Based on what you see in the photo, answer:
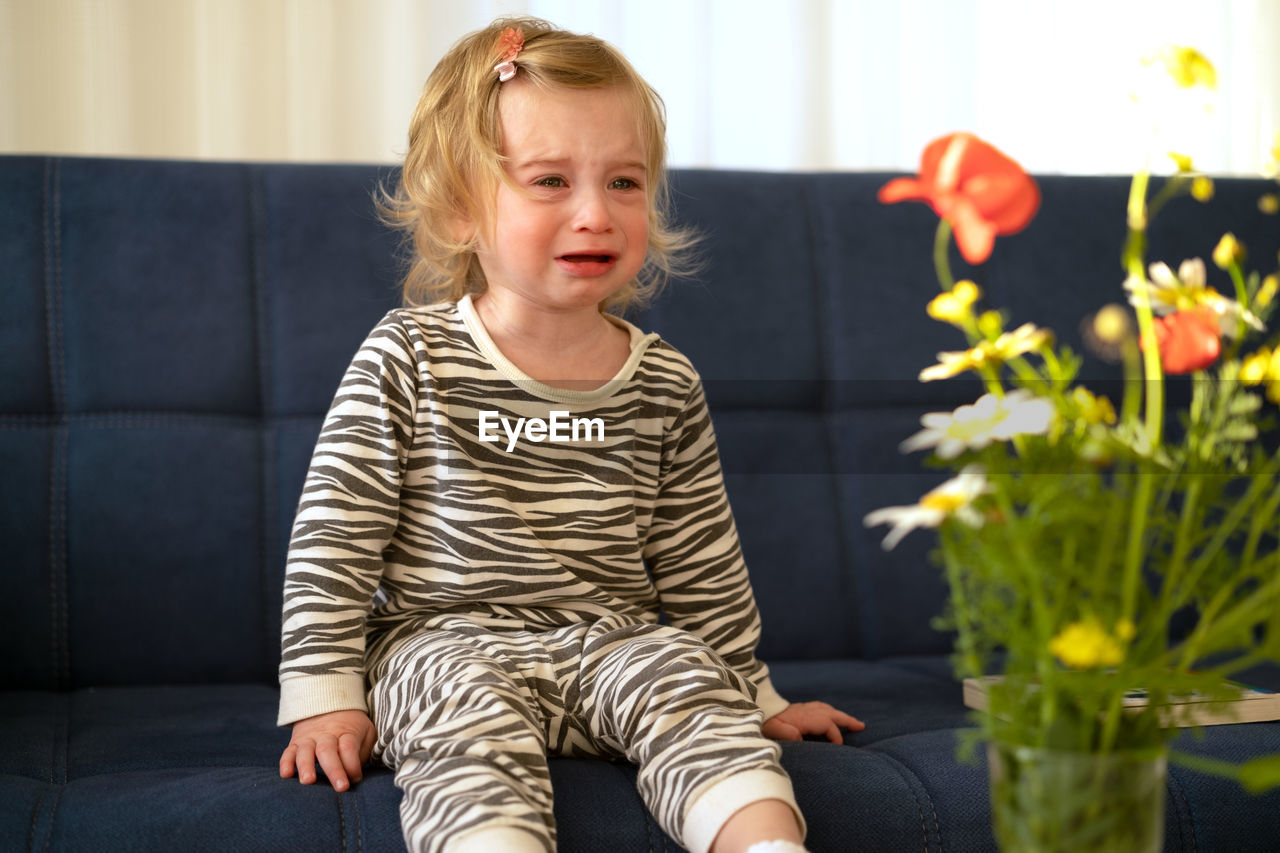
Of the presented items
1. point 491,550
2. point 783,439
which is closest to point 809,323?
point 783,439

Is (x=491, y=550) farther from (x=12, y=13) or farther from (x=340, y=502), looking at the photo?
(x=12, y=13)

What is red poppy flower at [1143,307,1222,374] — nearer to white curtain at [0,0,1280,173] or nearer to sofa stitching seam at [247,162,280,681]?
sofa stitching seam at [247,162,280,681]

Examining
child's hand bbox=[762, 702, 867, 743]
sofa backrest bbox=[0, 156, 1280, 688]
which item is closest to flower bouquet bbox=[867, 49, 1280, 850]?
child's hand bbox=[762, 702, 867, 743]

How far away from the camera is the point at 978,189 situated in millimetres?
583

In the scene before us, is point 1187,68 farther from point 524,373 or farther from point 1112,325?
point 524,373

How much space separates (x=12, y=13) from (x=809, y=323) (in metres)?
1.26

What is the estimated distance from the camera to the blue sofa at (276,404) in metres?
1.40

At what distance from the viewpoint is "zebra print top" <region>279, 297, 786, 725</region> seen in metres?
1.17

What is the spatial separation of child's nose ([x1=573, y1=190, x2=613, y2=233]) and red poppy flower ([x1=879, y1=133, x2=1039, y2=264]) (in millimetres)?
636

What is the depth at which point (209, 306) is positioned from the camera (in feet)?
4.99

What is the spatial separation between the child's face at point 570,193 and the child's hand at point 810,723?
0.48m

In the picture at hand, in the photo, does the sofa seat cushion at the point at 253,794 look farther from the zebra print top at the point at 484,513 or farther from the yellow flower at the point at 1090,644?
the yellow flower at the point at 1090,644

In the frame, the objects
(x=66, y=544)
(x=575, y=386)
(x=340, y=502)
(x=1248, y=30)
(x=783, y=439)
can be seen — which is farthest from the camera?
(x=1248, y=30)

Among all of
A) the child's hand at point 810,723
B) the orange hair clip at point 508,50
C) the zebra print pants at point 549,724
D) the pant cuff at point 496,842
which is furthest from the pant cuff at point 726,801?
the orange hair clip at point 508,50
